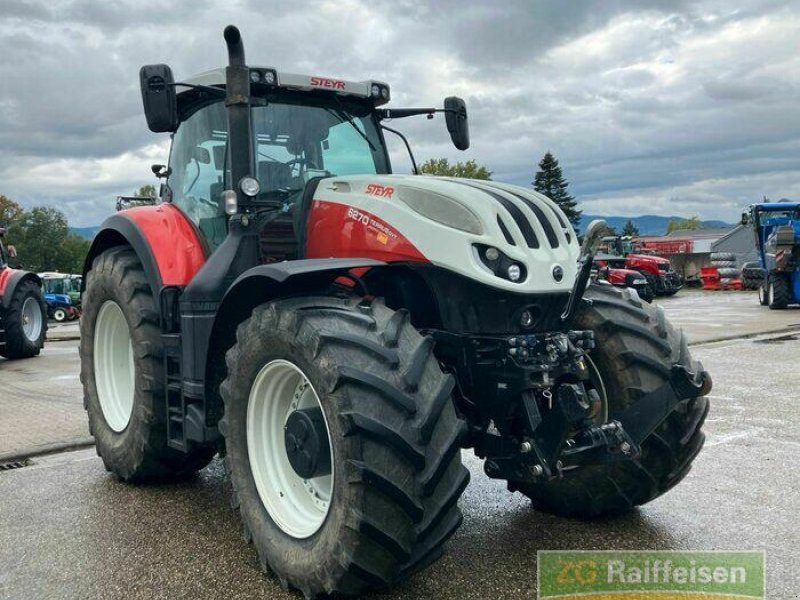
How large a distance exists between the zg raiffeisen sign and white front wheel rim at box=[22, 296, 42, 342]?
1297 centimetres

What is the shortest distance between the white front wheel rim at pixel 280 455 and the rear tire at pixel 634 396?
3.82ft

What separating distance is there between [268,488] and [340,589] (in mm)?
A: 790

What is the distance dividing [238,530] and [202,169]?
86.9 inches

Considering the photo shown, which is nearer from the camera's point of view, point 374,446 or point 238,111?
point 374,446

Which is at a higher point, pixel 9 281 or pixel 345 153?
pixel 345 153

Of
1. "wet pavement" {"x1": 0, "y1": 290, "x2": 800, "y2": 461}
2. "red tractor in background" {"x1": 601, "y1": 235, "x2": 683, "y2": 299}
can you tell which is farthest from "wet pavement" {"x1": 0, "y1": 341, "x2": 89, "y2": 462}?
"red tractor in background" {"x1": 601, "y1": 235, "x2": 683, "y2": 299}

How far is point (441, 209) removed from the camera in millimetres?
3727

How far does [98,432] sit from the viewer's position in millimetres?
5566

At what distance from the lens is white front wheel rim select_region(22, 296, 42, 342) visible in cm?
1456

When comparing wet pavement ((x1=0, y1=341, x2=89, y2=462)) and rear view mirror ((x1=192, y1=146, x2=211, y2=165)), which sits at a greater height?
rear view mirror ((x1=192, y1=146, x2=211, y2=165))

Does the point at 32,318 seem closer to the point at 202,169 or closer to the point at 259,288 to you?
the point at 202,169

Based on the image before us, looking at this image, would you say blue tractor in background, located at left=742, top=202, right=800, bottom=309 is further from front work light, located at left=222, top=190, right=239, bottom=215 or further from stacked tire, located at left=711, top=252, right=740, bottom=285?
front work light, located at left=222, top=190, right=239, bottom=215

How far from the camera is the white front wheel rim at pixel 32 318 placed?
14562mm

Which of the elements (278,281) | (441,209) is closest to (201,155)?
(278,281)
